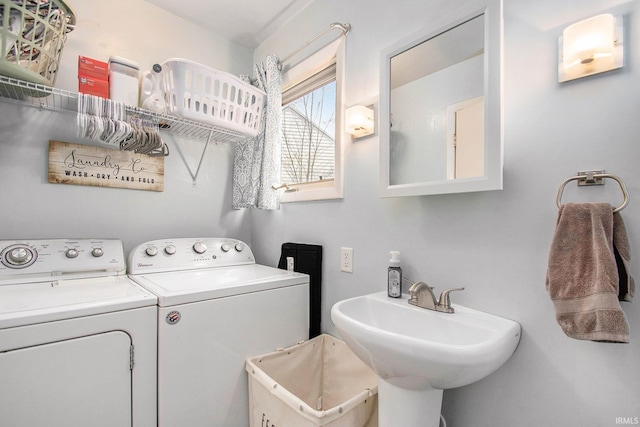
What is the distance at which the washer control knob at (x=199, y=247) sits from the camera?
1.86m

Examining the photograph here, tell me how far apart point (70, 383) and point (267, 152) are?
1.46 meters

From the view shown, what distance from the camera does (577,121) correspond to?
895mm

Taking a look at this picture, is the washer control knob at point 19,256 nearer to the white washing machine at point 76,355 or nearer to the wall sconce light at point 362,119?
the white washing machine at point 76,355

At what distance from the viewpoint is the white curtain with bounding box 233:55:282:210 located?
1962mm

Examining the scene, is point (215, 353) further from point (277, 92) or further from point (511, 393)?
point (277, 92)

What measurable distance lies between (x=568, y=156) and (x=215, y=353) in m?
Answer: 1.49

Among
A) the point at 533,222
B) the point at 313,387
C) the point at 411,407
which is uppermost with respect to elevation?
the point at 533,222

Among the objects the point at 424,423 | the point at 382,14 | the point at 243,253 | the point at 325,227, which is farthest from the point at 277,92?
the point at 424,423

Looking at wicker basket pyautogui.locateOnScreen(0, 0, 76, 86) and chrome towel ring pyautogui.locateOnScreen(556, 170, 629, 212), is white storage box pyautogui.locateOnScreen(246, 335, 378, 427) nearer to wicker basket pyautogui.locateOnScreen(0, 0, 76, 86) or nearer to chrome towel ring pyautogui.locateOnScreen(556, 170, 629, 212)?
chrome towel ring pyautogui.locateOnScreen(556, 170, 629, 212)

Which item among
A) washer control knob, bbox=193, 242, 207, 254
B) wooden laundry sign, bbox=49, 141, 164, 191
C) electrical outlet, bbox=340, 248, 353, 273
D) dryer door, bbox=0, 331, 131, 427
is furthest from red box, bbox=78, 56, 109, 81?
electrical outlet, bbox=340, 248, 353, 273

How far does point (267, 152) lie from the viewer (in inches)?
77.5

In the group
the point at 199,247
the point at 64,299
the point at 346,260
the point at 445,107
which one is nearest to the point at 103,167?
the point at 199,247

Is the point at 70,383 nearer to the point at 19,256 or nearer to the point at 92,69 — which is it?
the point at 19,256

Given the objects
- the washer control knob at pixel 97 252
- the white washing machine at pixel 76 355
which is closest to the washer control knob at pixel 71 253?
the washer control knob at pixel 97 252
